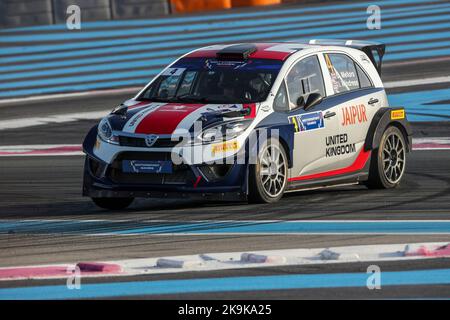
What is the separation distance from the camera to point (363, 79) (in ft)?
43.0

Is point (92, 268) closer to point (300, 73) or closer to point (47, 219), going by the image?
point (47, 219)

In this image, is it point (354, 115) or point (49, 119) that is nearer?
point (354, 115)

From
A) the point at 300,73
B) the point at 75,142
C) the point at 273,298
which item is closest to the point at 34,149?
the point at 75,142

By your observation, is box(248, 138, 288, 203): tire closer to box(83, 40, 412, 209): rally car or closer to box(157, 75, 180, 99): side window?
box(83, 40, 412, 209): rally car

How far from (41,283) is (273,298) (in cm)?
158

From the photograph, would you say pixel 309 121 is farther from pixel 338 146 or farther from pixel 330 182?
pixel 330 182

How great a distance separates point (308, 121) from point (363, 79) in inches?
53.0

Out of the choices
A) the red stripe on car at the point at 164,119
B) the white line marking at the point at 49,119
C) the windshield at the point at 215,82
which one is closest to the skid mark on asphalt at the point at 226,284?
the red stripe on car at the point at 164,119

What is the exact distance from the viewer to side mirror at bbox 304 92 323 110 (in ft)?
39.5

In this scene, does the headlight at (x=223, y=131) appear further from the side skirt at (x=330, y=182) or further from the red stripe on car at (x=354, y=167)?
the red stripe on car at (x=354, y=167)

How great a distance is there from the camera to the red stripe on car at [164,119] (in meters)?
11.2

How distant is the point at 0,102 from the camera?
2223cm

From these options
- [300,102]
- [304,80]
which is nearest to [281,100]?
[300,102]

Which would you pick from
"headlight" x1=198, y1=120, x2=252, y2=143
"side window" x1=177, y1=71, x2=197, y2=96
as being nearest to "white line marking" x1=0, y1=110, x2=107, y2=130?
"side window" x1=177, y1=71, x2=197, y2=96
